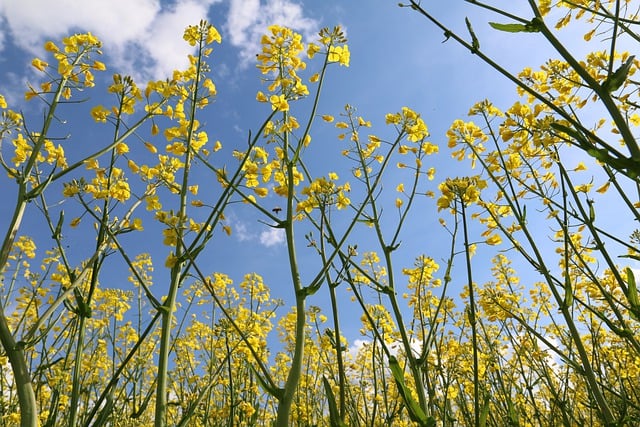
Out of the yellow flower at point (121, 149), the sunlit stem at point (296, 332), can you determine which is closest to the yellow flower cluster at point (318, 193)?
the sunlit stem at point (296, 332)

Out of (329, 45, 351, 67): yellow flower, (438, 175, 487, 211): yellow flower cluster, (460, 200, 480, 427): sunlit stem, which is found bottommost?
(460, 200, 480, 427): sunlit stem

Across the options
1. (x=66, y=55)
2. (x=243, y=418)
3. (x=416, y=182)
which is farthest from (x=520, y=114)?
(x=243, y=418)

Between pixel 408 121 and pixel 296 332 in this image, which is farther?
pixel 408 121

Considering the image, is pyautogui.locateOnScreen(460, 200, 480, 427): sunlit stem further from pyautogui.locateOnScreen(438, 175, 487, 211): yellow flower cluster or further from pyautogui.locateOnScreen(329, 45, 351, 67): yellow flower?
pyautogui.locateOnScreen(329, 45, 351, 67): yellow flower

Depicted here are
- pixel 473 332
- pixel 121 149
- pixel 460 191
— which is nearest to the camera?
pixel 473 332

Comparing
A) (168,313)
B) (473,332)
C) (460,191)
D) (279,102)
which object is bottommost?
(473,332)

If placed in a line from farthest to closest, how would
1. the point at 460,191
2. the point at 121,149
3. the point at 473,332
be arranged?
the point at 121,149 < the point at 460,191 < the point at 473,332

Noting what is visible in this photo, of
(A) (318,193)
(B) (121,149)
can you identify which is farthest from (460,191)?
(B) (121,149)

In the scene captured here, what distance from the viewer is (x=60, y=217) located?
219 cm

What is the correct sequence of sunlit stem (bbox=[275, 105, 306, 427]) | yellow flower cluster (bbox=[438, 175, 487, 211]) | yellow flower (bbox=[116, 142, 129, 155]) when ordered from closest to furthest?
sunlit stem (bbox=[275, 105, 306, 427]), yellow flower cluster (bbox=[438, 175, 487, 211]), yellow flower (bbox=[116, 142, 129, 155])

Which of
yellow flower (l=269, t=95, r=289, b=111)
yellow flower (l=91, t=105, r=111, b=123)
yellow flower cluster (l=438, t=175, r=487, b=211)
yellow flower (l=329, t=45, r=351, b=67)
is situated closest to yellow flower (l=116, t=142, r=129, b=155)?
yellow flower (l=91, t=105, r=111, b=123)

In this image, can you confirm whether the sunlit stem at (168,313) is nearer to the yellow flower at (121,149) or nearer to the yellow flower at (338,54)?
the yellow flower at (121,149)

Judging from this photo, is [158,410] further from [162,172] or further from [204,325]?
[204,325]

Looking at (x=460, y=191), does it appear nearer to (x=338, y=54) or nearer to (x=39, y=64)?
(x=338, y=54)
